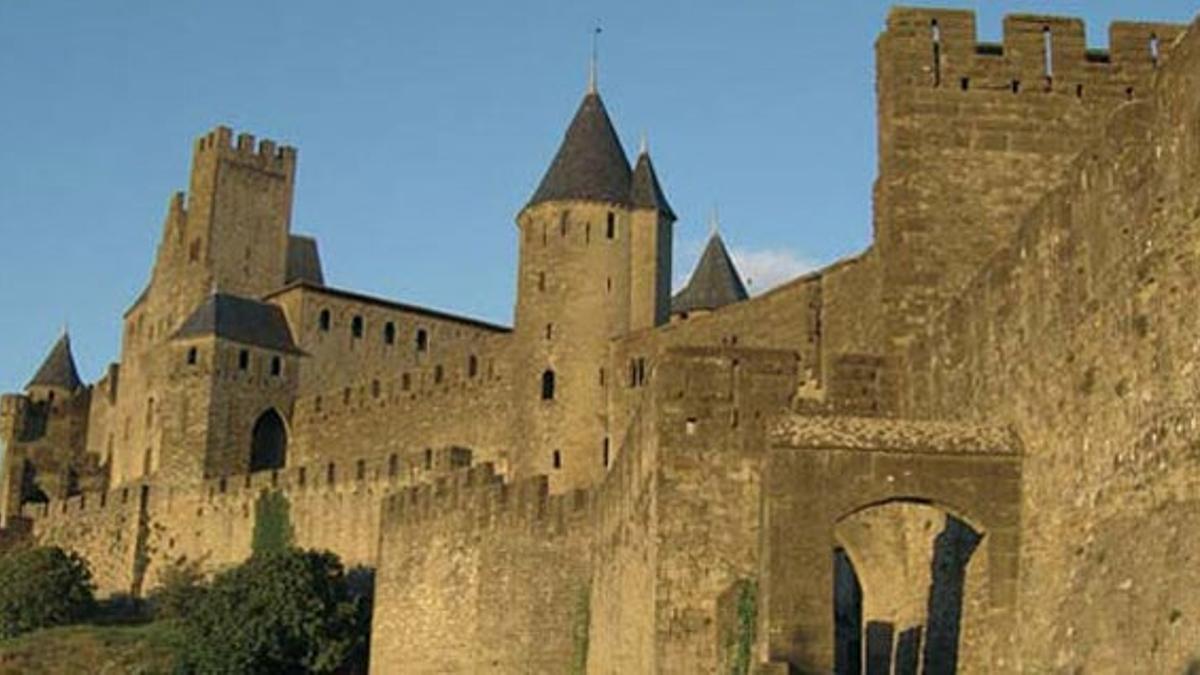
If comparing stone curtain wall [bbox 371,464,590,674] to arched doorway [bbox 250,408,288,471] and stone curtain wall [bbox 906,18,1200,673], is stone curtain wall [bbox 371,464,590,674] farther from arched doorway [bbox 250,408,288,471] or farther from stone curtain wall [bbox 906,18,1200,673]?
arched doorway [bbox 250,408,288,471]

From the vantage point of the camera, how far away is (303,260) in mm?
69812

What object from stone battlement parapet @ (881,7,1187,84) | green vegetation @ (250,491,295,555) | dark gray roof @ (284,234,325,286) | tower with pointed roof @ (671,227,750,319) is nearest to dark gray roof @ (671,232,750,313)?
tower with pointed roof @ (671,227,750,319)

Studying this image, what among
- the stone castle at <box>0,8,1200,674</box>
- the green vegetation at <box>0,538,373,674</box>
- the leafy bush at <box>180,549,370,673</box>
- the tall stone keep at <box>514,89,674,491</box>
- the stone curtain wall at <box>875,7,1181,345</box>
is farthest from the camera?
the tall stone keep at <box>514,89,674,491</box>

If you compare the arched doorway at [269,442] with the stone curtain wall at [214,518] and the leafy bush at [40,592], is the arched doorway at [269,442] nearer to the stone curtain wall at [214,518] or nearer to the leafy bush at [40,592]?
the stone curtain wall at [214,518]

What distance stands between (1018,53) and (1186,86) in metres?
6.91

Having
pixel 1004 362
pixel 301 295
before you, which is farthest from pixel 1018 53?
pixel 301 295

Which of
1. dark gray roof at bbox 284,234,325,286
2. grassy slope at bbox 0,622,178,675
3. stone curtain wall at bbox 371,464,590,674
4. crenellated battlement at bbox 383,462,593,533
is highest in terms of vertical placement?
dark gray roof at bbox 284,234,325,286

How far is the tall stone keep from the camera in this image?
142 ft

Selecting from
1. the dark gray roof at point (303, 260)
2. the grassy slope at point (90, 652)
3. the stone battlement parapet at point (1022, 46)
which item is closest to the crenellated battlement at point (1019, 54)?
the stone battlement parapet at point (1022, 46)

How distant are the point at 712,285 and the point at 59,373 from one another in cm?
3295

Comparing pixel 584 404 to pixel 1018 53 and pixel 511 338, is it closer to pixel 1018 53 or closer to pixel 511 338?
pixel 511 338

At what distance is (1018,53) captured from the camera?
1909 cm

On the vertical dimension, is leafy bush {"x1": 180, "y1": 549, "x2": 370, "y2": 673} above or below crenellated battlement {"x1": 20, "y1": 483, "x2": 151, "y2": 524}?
below

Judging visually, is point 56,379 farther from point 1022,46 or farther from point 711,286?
point 1022,46
